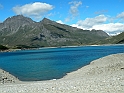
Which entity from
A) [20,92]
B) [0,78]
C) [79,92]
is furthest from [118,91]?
[0,78]

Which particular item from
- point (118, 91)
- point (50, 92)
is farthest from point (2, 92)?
point (118, 91)

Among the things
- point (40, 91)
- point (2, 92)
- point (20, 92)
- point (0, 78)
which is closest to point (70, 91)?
point (40, 91)

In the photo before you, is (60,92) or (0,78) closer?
(60,92)

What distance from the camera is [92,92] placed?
64.4 feet

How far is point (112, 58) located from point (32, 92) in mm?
46594

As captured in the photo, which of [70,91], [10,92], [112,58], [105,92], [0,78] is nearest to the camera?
[105,92]

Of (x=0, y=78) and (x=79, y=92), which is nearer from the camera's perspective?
(x=79, y=92)

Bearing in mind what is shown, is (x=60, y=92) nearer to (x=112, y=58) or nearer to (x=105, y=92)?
(x=105, y=92)

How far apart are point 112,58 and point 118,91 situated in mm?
46540

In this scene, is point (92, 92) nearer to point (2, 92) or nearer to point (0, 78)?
point (2, 92)

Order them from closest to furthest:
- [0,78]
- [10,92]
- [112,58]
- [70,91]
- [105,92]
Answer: [105,92] < [70,91] < [10,92] < [0,78] < [112,58]

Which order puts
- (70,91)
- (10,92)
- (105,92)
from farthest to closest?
(10,92), (70,91), (105,92)

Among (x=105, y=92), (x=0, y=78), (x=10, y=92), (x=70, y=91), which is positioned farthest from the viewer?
(x=0, y=78)

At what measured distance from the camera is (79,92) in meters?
19.9
